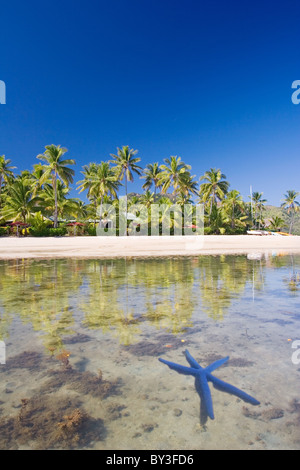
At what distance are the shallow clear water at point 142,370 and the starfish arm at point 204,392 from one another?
6 centimetres

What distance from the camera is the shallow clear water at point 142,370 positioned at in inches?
92.8

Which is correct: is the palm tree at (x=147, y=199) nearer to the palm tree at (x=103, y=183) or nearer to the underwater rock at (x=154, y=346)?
the palm tree at (x=103, y=183)

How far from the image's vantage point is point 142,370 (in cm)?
339

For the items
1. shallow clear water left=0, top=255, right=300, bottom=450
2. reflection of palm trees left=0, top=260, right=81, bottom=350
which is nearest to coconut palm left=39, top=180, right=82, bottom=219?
reflection of palm trees left=0, top=260, right=81, bottom=350

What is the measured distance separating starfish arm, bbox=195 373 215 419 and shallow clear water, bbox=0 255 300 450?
6cm

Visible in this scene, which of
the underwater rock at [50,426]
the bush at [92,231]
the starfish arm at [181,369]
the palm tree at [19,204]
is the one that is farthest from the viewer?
the bush at [92,231]

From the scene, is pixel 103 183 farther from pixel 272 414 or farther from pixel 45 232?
pixel 272 414

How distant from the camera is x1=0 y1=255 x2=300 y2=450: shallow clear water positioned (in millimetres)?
2358

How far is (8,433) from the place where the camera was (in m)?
2.36

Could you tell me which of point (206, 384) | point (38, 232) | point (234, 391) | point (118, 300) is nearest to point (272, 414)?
point (234, 391)

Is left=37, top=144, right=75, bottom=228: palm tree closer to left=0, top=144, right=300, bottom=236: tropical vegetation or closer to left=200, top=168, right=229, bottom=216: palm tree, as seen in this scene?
left=0, top=144, right=300, bottom=236: tropical vegetation

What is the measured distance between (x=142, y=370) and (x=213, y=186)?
52.5 meters

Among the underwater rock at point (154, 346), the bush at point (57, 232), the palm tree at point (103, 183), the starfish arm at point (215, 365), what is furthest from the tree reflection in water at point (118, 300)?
the palm tree at point (103, 183)

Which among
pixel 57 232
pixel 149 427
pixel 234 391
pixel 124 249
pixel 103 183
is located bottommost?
pixel 149 427
